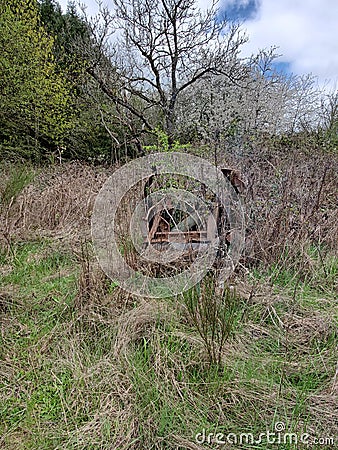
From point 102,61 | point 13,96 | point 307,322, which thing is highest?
point 102,61

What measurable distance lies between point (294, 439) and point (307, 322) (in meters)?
0.81

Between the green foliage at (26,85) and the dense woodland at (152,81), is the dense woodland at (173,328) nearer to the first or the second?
the green foliage at (26,85)

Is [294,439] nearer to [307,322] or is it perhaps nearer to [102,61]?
[307,322]

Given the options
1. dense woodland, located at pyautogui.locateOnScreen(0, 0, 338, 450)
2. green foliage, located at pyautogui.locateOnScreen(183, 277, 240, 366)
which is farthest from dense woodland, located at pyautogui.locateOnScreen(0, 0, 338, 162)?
green foliage, located at pyautogui.locateOnScreen(183, 277, 240, 366)

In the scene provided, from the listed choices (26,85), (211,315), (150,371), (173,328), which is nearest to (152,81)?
(26,85)

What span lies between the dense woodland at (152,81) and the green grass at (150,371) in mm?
6258

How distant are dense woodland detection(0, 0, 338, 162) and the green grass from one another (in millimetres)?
6258

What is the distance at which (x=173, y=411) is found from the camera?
4.83ft

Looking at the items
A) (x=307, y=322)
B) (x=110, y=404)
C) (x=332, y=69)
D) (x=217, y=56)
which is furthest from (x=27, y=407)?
(x=217, y=56)

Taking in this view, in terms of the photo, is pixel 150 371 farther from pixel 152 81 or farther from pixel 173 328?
pixel 152 81

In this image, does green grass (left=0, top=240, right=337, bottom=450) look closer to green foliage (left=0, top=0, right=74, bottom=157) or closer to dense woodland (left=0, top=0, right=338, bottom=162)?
dense woodland (left=0, top=0, right=338, bottom=162)

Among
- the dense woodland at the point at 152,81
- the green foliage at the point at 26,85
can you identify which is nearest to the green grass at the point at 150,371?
the dense woodland at the point at 152,81

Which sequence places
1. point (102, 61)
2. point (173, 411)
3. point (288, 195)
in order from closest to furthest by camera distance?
point (173, 411) → point (288, 195) → point (102, 61)

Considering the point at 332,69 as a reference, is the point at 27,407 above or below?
below
